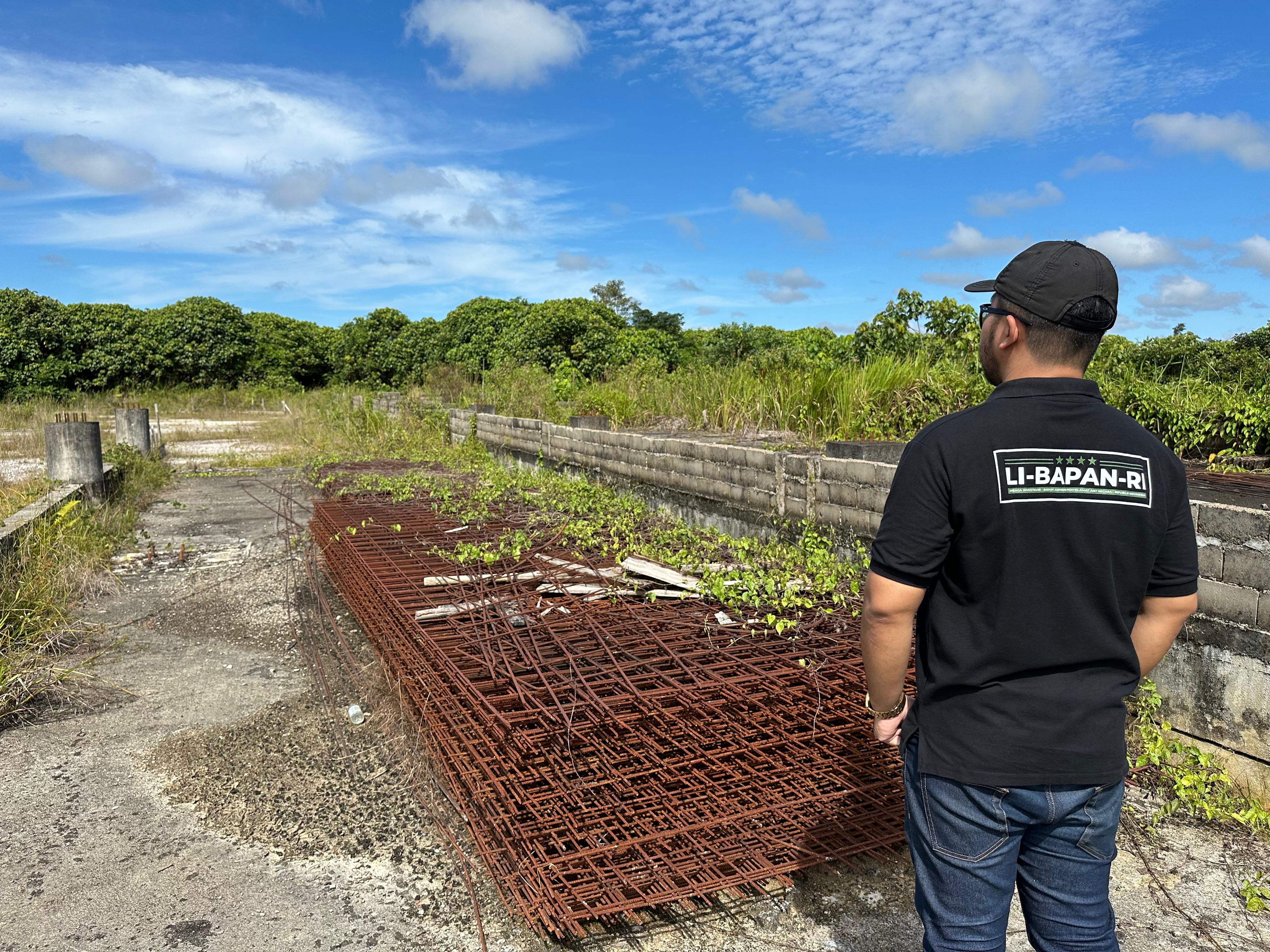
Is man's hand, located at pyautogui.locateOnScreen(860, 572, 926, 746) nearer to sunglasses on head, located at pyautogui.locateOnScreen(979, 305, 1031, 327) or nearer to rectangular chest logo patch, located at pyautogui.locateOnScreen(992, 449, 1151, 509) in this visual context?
rectangular chest logo patch, located at pyautogui.locateOnScreen(992, 449, 1151, 509)

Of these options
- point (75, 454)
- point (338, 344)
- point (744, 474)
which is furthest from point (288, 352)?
point (744, 474)

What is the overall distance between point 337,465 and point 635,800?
7565 millimetres

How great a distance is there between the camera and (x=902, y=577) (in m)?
1.43

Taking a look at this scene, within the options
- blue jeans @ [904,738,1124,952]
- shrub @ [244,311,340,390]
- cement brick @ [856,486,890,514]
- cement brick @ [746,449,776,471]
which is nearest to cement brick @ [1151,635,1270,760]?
cement brick @ [856,486,890,514]

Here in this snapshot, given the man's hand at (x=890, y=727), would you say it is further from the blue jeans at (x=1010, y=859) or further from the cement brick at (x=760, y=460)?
the cement brick at (x=760, y=460)

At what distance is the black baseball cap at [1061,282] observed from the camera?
4.68 feet

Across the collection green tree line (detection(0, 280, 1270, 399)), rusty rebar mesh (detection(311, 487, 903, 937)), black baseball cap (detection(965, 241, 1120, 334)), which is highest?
green tree line (detection(0, 280, 1270, 399))

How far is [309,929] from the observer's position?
246 centimetres

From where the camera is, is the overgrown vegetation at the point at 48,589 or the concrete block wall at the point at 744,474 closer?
the overgrown vegetation at the point at 48,589

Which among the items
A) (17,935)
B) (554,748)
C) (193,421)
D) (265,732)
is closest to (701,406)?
(265,732)

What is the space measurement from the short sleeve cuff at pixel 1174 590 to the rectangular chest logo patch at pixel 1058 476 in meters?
0.28

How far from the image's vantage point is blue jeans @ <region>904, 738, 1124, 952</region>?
143cm

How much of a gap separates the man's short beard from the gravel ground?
171cm

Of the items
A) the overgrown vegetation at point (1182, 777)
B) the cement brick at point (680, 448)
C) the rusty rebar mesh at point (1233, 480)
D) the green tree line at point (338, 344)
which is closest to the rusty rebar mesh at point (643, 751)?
the overgrown vegetation at point (1182, 777)
